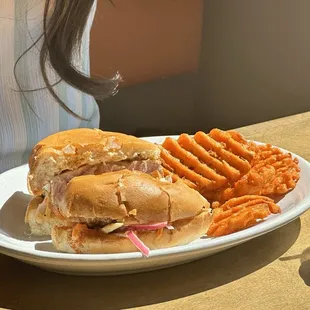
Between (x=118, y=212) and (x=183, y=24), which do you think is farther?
(x=183, y=24)

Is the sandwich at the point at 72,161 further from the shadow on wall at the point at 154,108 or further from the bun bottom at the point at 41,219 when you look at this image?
the shadow on wall at the point at 154,108

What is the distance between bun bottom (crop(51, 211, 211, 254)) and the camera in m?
1.01

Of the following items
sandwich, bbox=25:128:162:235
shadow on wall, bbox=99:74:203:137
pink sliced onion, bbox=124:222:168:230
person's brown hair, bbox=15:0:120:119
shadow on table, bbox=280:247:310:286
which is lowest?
shadow on wall, bbox=99:74:203:137

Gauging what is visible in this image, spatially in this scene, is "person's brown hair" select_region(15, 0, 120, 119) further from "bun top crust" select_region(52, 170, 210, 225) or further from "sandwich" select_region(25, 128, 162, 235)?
"bun top crust" select_region(52, 170, 210, 225)

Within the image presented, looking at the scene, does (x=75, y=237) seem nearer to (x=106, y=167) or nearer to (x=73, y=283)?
(x=73, y=283)

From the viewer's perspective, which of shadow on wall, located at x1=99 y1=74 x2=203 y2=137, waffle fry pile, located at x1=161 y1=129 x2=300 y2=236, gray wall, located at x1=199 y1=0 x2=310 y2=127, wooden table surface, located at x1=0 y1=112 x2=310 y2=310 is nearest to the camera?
wooden table surface, located at x1=0 y1=112 x2=310 y2=310

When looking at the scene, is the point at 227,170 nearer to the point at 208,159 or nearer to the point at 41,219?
the point at 208,159

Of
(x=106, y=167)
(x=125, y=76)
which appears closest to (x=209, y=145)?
(x=106, y=167)

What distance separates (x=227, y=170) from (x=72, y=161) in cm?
29

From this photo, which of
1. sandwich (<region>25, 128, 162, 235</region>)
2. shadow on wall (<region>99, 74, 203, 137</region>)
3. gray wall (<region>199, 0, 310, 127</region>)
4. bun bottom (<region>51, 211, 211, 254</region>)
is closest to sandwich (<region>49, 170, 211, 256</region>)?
bun bottom (<region>51, 211, 211, 254</region>)

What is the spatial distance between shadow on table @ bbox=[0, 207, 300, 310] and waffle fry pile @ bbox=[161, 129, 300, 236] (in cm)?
14

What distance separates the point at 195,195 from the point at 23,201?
359 mm

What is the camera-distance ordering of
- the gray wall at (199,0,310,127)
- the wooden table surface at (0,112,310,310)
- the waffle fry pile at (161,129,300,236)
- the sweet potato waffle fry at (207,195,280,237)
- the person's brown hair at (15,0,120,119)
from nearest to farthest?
the wooden table surface at (0,112,310,310) → the sweet potato waffle fry at (207,195,280,237) → the waffle fry pile at (161,129,300,236) → the person's brown hair at (15,0,120,119) → the gray wall at (199,0,310,127)

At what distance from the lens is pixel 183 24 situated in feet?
11.5
